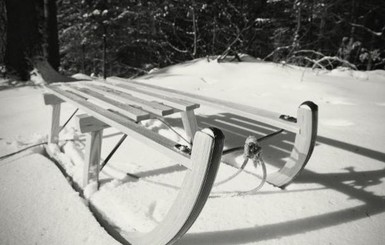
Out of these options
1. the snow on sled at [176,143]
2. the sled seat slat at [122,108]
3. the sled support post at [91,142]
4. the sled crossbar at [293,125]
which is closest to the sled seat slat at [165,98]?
the snow on sled at [176,143]

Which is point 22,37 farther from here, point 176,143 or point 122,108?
point 176,143

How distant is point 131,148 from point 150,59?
1057 cm

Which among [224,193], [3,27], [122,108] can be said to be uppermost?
[122,108]

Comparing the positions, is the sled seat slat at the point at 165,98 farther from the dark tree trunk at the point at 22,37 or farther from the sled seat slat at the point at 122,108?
the dark tree trunk at the point at 22,37

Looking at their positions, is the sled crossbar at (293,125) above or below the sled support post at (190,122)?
above

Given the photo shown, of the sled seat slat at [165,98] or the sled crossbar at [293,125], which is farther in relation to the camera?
the sled seat slat at [165,98]

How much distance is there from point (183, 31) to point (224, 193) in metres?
9.77

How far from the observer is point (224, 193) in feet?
5.80

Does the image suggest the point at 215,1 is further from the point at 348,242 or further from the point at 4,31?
the point at 348,242

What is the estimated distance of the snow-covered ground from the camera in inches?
54.9

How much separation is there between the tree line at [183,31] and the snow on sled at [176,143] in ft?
13.8

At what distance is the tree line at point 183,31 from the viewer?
5.59 m

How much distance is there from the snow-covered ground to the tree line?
3.22 m

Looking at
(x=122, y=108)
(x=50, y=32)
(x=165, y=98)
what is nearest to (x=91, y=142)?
(x=122, y=108)
